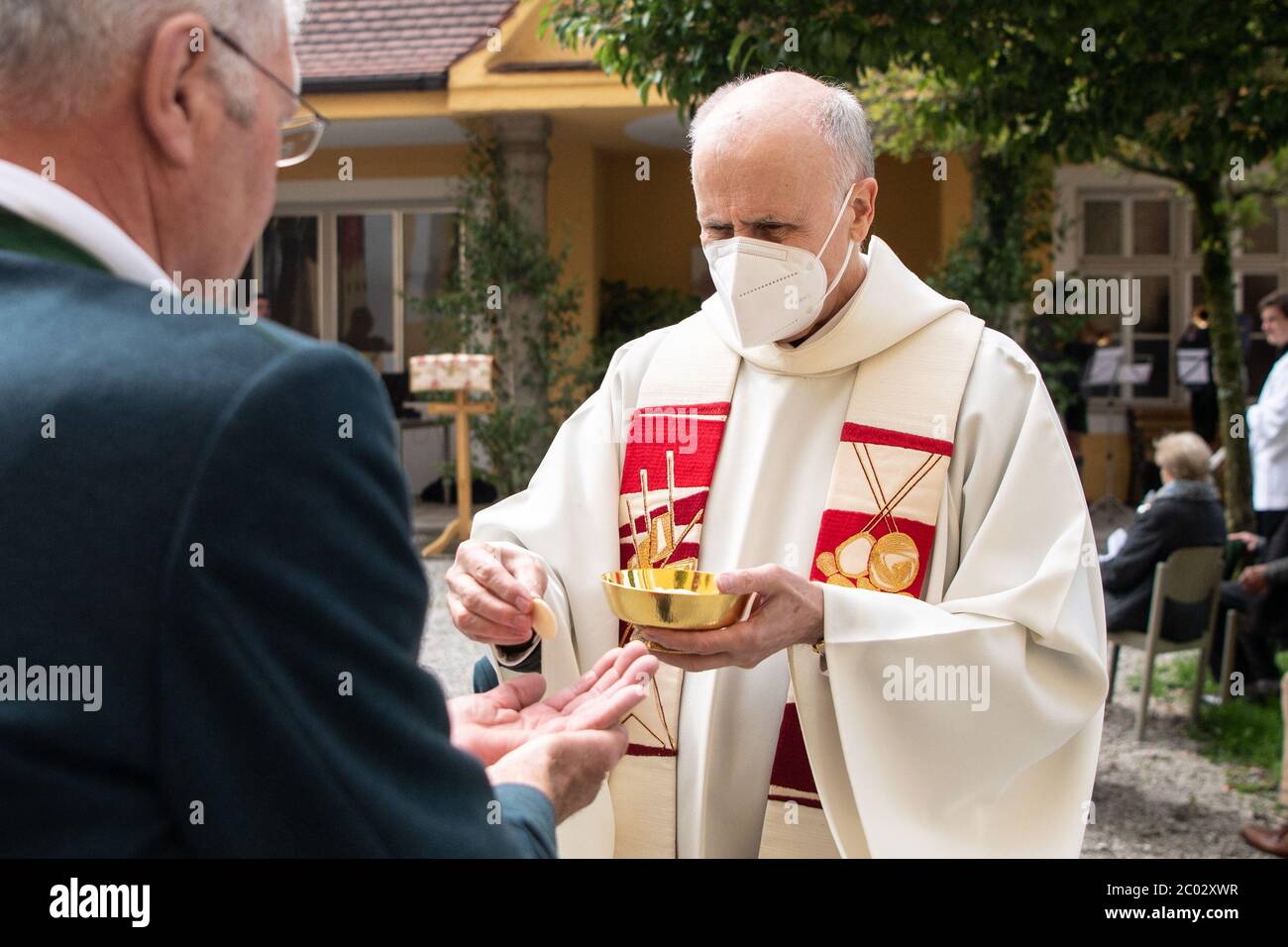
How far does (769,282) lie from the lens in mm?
2410

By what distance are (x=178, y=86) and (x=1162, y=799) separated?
5234mm

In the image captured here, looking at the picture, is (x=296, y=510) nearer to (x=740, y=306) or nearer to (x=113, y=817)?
(x=113, y=817)

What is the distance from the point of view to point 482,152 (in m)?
11.6

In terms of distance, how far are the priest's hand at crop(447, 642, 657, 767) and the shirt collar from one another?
624 mm

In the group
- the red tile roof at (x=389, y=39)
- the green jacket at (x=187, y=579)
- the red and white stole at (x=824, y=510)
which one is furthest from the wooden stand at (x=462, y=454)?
the green jacket at (x=187, y=579)

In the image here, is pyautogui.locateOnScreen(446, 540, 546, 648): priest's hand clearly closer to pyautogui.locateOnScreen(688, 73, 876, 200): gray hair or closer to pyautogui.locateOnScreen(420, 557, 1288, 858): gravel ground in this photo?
pyautogui.locateOnScreen(688, 73, 876, 200): gray hair

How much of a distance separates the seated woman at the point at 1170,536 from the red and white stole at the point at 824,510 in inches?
157

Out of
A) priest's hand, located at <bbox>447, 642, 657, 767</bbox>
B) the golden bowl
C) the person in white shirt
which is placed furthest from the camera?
the person in white shirt

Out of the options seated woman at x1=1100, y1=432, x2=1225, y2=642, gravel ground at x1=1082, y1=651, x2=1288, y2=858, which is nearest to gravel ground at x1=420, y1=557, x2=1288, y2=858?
gravel ground at x1=1082, y1=651, x2=1288, y2=858

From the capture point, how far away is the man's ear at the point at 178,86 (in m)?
1.10

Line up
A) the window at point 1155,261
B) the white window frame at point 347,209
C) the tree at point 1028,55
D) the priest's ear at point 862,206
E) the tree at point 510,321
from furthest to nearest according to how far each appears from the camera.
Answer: the white window frame at point 347,209 → the window at point 1155,261 → the tree at point 510,321 → the tree at point 1028,55 → the priest's ear at point 862,206

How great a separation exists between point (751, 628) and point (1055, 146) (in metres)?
4.43

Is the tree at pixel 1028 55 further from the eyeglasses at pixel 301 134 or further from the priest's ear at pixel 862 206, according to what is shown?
the eyeglasses at pixel 301 134

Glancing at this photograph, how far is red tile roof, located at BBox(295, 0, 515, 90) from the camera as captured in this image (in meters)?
10.9
